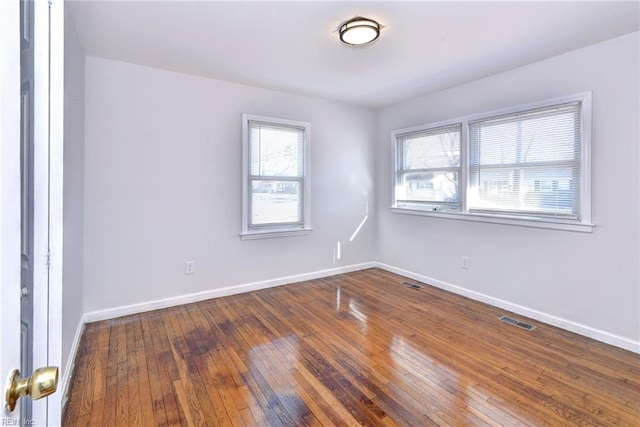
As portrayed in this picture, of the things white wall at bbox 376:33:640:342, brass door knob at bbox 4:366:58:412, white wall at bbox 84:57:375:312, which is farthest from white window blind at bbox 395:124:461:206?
brass door knob at bbox 4:366:58:412

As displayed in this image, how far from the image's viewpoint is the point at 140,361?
2.34m

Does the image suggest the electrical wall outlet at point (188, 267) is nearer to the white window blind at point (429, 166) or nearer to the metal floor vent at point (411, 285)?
the metal floor vent at point (411, 285)

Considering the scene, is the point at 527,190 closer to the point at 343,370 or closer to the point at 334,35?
the point at 334,35

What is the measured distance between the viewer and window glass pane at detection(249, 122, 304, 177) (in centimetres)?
387

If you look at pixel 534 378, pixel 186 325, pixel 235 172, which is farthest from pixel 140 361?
pixel 534 378

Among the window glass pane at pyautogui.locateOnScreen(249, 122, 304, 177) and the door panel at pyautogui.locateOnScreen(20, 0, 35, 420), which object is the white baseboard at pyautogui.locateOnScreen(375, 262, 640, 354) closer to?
the window glass pane at pyautogui.locateOnScreen(249, 122, 304, 177)

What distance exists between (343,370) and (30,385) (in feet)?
6.41

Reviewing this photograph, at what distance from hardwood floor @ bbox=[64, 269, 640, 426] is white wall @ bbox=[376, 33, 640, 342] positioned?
33cm

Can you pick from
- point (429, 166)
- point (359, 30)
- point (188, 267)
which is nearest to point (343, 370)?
point (188, 267)

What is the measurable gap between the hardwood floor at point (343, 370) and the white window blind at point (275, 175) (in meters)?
1.22

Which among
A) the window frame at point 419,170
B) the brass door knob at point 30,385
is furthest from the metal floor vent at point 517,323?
the brass door knob at point 30,385

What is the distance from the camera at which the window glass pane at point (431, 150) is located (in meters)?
3.89

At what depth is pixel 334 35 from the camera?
99.7 inches

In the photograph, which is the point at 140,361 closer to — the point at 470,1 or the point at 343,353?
the point at 343,353
